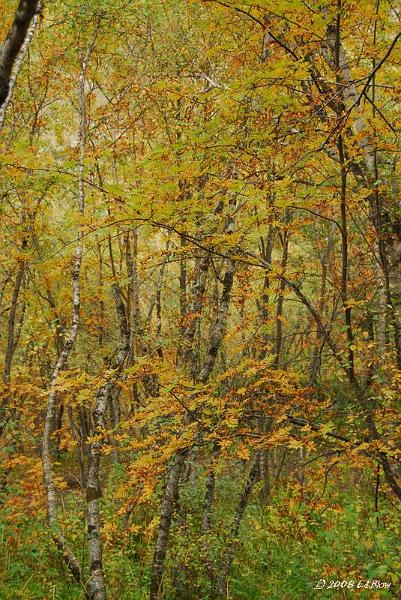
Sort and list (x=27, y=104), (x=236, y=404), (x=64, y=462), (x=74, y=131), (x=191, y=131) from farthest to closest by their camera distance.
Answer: (x=64, y=462) < (x=74, y=131) < (x=27, y=104) < (x=236, y=404) < (x=191, y=131)

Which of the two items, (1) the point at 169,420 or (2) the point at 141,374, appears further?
(1) the point at 169,420

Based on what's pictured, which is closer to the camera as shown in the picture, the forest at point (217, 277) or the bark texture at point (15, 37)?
the bark texture at point (15, 37)

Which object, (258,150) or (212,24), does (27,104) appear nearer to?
(212,24)

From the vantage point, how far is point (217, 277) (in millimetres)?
6902

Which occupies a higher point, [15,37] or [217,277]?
[15,37]

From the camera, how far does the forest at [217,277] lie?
4.02 metres

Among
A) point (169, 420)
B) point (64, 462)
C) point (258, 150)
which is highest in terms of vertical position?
point (258, 150)

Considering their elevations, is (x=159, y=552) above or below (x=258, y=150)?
below

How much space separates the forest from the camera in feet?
13.2

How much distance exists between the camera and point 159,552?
20.9 ft

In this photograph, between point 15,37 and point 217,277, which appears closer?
point 15,37

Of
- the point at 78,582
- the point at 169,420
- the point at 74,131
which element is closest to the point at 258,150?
the point at 169,420

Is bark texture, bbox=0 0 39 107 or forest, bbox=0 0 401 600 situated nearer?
bark texture, bbox=0 0 39 107

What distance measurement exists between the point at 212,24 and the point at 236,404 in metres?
4.81
